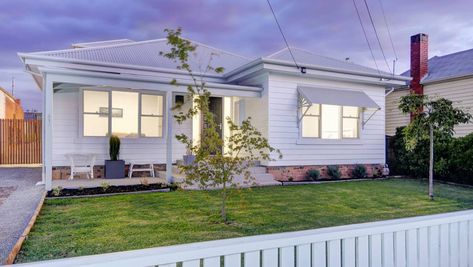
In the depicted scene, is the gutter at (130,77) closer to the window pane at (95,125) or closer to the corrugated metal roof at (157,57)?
the corrugated metal roof at (157,57)

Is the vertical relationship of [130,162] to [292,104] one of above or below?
below

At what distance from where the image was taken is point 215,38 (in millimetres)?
19500

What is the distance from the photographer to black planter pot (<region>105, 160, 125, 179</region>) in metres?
10.8

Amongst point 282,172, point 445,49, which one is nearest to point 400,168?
point 282,172

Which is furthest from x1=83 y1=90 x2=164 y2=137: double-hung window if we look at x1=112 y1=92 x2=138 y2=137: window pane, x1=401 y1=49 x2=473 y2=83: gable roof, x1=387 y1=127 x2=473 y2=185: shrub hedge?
x1=401 y1=49 x2=473 y2=83: gable roof

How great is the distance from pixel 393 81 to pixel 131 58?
10.5 meters

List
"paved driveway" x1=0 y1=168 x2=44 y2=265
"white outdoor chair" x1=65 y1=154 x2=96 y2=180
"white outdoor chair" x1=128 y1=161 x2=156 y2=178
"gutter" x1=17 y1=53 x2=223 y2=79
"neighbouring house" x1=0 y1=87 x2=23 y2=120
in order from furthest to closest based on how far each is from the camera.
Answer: "neighbouring house" x1=0 y1=87 x2=23 y2=120
"white outdoor chair" x1=128 y1=161 x2=156 y2=178
"white outdoor chair" x1=65 y1=154 x2=96 y2=180
"gutter" x1=17 y1=53 x2=223 y2=79
"paved driveway" x1=0 y1=168 x2=44 y2=265

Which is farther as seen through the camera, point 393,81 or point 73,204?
point 393,81

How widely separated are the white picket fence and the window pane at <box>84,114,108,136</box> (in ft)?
33.1

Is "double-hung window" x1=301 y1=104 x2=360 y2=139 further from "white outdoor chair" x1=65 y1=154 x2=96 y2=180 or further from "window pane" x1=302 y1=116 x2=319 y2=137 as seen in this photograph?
"white outdoor chair" x1=65 y1=154 x2=96 y2=180

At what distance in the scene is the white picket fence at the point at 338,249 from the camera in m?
1.76

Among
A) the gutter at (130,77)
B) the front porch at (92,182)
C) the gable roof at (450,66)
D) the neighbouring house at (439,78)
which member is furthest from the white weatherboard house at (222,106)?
the gable roof at (450,66)

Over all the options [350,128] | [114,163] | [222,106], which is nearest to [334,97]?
[350,128]

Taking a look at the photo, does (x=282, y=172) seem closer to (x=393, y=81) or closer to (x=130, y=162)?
(x=130, y=162)
